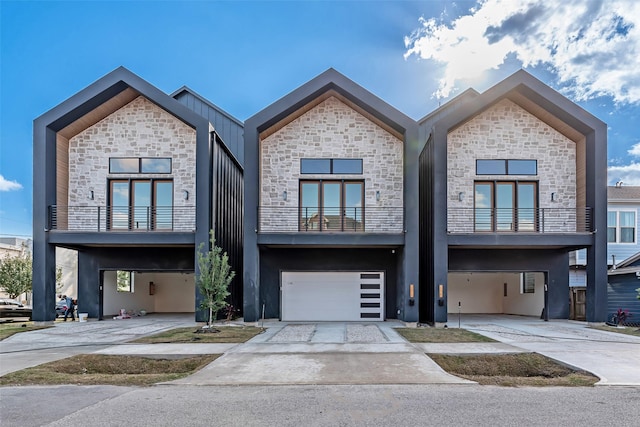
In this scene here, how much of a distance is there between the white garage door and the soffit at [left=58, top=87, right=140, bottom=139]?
8976 millimetres

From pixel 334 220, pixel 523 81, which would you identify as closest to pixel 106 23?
pixel 334 220

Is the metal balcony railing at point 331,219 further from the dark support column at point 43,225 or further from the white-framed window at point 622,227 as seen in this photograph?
the white-framed window at point 622,227

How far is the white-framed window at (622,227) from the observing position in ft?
66.1

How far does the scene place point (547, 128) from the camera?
1603 cm

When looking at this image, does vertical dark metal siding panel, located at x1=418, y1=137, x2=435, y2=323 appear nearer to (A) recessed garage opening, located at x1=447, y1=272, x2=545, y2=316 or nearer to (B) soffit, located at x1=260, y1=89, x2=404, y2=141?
(B) soffit, located at x1=260, y1=89, x2=404, y2=141

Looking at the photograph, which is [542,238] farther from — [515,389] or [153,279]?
[153,279]

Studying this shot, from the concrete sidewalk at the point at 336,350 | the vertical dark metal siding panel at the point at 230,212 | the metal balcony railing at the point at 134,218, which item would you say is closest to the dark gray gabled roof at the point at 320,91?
the vertical dark metal siding panel at the point at 230,212

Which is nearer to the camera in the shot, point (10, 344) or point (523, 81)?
point (10, 344)

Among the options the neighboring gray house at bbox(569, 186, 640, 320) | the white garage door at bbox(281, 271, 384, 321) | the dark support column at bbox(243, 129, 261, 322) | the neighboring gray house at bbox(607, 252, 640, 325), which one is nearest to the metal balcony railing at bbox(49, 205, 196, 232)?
the dark support column at bbox(243, 129, 261, 322)

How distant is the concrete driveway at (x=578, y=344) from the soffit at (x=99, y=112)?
47.7 ft

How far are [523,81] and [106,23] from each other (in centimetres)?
1455

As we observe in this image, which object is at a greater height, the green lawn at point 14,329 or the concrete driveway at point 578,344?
the concrete driveway at point 578,344

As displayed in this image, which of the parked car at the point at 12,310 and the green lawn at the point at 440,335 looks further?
the parked car at the point at 12,310

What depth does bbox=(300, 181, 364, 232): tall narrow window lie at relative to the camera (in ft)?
50.5
